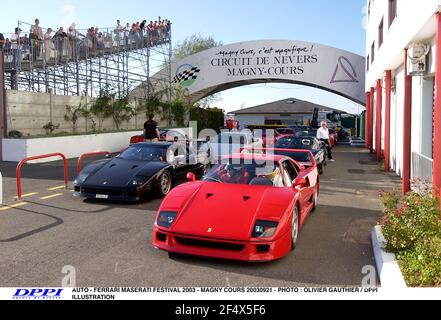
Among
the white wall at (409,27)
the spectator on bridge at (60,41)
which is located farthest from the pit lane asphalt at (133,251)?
the spectator on bridge at (60,41)

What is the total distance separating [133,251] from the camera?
5582 millimetres

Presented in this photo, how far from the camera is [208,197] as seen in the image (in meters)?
5.69

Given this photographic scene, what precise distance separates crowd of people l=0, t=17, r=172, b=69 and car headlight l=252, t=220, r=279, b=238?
15.8 m

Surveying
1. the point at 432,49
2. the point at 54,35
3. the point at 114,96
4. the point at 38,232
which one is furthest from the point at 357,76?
the point at 38,232

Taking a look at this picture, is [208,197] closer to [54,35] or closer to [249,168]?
[249,168]

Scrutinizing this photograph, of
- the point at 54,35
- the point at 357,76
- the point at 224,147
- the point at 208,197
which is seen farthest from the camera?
the point at 357,76

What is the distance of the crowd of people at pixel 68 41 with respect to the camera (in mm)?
19422

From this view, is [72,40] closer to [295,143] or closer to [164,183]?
[295,143]

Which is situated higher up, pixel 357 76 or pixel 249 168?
pixel 357 76

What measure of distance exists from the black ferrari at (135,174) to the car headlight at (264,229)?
3.87 metres

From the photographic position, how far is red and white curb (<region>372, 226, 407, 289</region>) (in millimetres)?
4301

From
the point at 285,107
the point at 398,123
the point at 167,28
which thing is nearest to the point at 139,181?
the point at 398,123

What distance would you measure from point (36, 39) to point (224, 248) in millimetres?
18407
